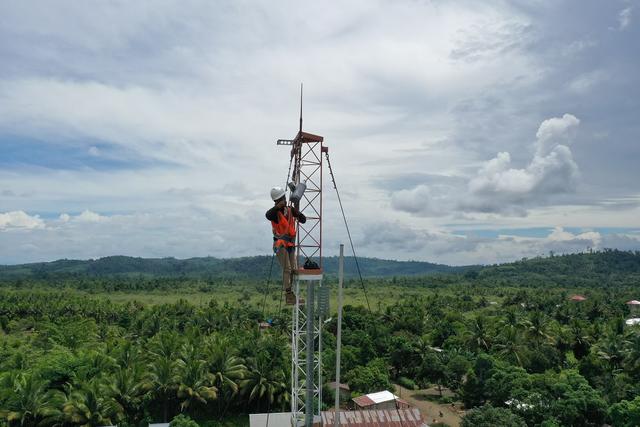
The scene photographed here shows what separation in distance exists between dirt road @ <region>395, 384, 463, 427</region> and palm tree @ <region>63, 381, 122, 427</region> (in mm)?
22673

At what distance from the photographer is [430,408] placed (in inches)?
1565

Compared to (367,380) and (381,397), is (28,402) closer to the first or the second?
(381,397)

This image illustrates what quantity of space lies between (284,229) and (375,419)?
15.8 metres

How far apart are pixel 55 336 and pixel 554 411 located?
43.7 metres

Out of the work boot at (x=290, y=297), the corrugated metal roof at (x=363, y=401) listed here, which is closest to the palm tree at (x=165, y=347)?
the corrugated metal roof at (x=363, y=401)

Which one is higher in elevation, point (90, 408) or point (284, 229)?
point (284, 229)

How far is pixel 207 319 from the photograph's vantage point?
5691cm

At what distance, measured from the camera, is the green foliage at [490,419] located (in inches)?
1007

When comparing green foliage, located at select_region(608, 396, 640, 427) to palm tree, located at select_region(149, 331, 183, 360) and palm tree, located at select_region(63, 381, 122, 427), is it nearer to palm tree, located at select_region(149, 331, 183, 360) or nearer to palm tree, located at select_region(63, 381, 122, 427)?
palm tree, located at select_region(149, 331, 183, 360)

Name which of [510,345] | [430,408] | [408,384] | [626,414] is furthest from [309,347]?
[510,345]

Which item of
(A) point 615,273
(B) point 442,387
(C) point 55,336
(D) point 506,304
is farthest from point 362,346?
(A) point 615,273

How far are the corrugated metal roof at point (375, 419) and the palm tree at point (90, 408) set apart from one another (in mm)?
13623

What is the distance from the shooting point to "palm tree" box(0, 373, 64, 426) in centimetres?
2875

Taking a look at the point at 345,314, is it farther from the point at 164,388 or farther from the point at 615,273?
the point at 615,273
